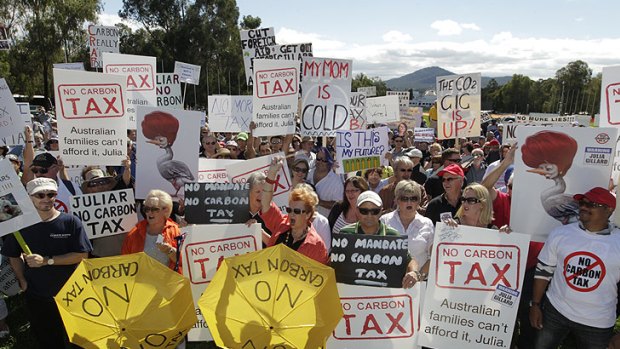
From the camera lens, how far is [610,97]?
18.4 feet

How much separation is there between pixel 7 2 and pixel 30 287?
41375mm

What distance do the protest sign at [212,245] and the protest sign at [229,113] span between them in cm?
718

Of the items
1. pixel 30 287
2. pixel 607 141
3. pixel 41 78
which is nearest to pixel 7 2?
pixel 41 78

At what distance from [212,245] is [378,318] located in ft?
5.56

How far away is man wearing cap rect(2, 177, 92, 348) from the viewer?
457 cm

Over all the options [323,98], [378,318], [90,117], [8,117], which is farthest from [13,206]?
[323,98]

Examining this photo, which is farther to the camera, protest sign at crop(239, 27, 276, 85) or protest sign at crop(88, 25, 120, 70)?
protest sign at crop(88, 25, 120, 70)

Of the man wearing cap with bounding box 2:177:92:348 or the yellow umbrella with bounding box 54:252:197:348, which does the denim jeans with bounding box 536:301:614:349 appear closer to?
the yellow umbrella with bounding box 54:252:197:348

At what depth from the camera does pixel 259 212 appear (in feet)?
17.7

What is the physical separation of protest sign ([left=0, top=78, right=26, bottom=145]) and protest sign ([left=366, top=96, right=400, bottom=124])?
359 inches

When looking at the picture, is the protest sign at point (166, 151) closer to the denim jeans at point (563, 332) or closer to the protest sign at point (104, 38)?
the denim jeans at point (563, 332)

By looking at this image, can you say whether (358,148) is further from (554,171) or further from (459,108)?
(459,108)

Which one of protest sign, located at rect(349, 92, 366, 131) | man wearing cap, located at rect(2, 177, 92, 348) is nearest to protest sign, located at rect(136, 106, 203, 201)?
man wearing cap, located at rect(2, 177, 92, 348)

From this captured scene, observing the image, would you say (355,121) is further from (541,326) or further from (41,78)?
(41,78)
